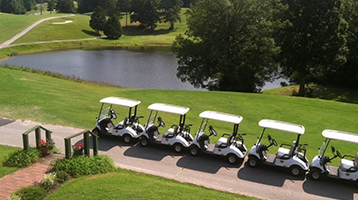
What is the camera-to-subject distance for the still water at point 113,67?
3806 centimetres

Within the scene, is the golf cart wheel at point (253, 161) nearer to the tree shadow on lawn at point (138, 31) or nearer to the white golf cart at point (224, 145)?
the white golf cart at point (224, 145)

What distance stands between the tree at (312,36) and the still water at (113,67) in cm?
742

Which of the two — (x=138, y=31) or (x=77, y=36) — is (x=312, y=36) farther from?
(x=138, y=31)

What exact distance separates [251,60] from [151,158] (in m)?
20.4

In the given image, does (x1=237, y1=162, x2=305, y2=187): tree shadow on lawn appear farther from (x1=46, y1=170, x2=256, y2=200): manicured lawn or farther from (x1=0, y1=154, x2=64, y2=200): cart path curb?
(x1=0, y1=154, x2=64, y2=200): cart path curb

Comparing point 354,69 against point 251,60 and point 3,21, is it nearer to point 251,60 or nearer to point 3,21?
point 251,60

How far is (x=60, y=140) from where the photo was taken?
14.0 meters

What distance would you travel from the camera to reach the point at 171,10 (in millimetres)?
93812

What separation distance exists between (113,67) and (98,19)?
127 feet

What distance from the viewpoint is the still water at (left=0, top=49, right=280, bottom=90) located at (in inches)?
1499

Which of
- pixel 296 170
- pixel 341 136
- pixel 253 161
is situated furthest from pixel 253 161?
pixel 341 136

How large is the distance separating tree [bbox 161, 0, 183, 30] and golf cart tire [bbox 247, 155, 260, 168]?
8450 centimetres

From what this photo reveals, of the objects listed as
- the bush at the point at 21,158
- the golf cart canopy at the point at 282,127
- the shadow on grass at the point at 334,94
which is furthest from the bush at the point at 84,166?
the shadow on grass at the point at 334,94

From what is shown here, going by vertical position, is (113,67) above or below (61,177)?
below
